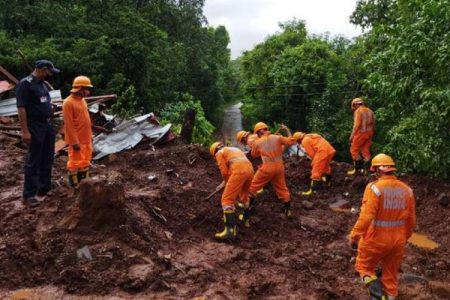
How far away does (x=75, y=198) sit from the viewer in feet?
20.7

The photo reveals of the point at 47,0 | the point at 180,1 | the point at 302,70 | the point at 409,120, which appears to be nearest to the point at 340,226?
the point at 409,120

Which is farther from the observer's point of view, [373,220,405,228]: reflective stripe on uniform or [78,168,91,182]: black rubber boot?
[78,168,91,182]: black rubber boot

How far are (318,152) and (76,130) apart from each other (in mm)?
5286

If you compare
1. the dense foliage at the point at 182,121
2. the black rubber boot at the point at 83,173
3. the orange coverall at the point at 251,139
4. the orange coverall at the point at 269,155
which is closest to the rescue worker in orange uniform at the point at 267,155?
the orange coverall at the point at 269,155

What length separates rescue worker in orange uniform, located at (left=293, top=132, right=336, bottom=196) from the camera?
10.3 meters

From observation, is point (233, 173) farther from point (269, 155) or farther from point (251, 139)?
point (251, 139)

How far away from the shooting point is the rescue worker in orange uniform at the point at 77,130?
678 cm

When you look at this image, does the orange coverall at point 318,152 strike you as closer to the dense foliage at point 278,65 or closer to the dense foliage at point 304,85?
the dense foliage at point 278,65

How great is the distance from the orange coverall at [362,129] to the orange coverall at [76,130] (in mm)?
6049

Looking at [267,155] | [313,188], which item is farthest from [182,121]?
[267,155]

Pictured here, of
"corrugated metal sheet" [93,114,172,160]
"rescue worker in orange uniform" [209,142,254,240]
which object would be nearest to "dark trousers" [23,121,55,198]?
"rescue worker in orange uniform" [209,142,254,240]

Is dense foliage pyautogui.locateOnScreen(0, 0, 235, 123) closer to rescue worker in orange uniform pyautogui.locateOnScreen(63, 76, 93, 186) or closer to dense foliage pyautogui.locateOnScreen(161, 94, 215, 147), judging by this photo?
dense foliage pyautogui.locateOnScreen(161, 94, 215, 147)

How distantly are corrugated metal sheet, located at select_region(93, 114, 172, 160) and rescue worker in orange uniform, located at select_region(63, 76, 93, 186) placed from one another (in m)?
3.76

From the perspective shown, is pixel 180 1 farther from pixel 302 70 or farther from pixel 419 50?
pixel 419 50
